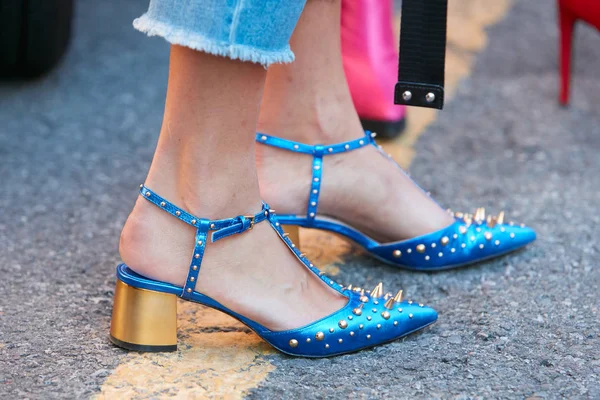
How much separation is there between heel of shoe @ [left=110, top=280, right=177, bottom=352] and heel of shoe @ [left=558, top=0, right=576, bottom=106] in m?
1.53

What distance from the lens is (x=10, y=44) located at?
6.26ft

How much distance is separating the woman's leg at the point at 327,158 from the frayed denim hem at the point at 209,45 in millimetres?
314

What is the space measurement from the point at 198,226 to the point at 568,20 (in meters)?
1.50

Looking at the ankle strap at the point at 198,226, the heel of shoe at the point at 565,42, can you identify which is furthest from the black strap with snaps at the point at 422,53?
the heel of shoe at the point at 565,42

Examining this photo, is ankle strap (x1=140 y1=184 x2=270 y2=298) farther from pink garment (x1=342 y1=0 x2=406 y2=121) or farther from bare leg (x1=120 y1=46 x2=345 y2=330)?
pink garment (x1=342 y1=0 x2=406 y2=121)

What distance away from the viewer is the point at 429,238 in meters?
1.20

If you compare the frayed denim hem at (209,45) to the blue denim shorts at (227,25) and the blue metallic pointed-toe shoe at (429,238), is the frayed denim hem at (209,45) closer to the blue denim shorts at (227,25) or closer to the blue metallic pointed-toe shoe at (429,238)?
the blue denim shorts at (227,25)

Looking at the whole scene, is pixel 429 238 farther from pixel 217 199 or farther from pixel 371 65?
pixel 371 65

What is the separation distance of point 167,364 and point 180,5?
45 centimetres

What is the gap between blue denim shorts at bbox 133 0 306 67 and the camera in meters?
0.77

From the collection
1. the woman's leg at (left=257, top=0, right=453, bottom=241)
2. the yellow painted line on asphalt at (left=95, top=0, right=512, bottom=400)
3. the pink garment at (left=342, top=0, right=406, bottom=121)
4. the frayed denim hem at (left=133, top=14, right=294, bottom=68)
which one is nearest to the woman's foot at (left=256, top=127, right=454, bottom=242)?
the woman's leg at (left=257, top=0, right=453, bottom=241)

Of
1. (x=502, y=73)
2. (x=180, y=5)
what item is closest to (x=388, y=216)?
(x=180, y=5)

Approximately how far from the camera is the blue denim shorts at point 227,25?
2.52 ft

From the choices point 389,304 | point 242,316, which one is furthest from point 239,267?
point 389,304
